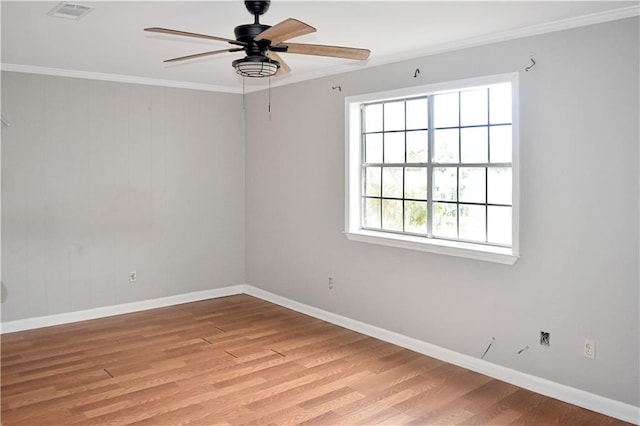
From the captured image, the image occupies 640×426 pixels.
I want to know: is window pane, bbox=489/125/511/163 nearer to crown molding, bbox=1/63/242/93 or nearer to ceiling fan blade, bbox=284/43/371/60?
ceiling fan blade, bbox=284/43/371/60

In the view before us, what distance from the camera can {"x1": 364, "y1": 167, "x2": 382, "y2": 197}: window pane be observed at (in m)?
5.02

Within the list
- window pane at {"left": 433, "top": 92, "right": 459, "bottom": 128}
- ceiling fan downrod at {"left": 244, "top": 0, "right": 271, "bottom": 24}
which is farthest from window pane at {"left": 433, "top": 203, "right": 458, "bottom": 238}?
ceiling fan downrod at {"left": 244, "top": 0, "right": 271, "bottom": 24}

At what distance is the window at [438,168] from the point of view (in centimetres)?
397

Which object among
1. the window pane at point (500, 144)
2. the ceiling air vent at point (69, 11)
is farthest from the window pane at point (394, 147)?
the ceiling air vent at point (69, 11)

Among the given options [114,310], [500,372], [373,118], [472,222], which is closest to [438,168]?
[472,222]

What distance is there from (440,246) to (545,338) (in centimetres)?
102

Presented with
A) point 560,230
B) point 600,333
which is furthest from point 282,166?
point 600,333

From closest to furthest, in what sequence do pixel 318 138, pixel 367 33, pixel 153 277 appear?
pixel 367 33, pixel 318 138, pixel 153 277

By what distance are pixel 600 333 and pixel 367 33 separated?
253cm

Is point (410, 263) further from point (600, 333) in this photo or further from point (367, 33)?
point (367, 33)

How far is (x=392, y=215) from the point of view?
490cm

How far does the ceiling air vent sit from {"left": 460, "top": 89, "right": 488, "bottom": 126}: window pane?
272 centimetres

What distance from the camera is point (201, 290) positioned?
6.36 metres

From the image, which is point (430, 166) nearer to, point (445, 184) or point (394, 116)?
point (445, 184)
